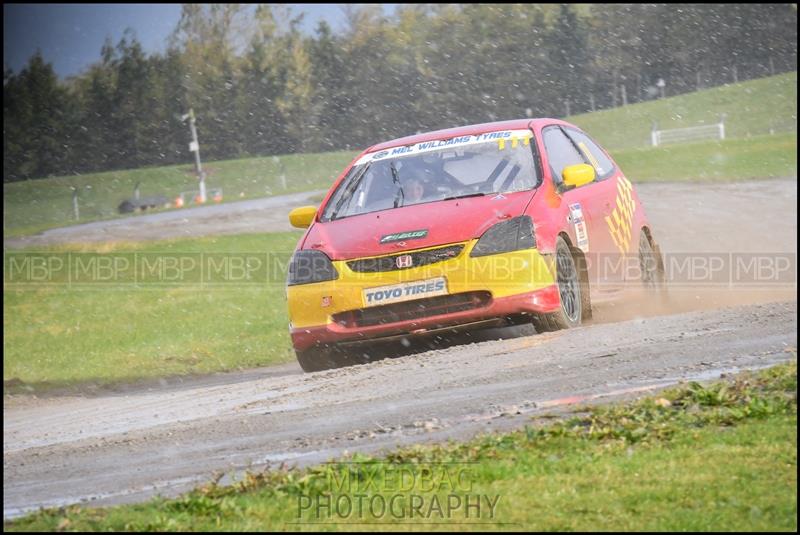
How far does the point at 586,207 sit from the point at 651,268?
167cm

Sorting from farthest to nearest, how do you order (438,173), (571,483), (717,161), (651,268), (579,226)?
(717,161)
(651,268)
(438,173)
(579,226)
(571,483)

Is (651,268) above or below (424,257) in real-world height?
below

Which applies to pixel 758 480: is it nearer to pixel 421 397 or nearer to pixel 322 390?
pixel 421 397

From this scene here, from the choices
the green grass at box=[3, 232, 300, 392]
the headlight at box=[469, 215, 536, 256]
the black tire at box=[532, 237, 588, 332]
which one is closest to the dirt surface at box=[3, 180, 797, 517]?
the black tire at box=[532, 237, 588, 332]

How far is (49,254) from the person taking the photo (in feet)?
73.5

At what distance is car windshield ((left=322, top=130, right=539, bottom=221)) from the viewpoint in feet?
30.0

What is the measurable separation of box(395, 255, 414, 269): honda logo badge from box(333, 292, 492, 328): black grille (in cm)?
26

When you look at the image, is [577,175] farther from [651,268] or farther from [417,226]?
[651,268]

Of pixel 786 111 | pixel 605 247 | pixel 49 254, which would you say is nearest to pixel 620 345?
pixel 605 247

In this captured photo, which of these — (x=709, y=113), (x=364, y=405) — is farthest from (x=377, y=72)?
(x=364, y=405)

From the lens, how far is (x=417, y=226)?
28.0 ft

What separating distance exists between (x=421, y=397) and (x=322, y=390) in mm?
1023

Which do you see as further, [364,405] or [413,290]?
[413,290]

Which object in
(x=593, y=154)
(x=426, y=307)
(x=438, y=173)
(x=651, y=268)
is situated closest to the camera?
(x=426, y=307)
